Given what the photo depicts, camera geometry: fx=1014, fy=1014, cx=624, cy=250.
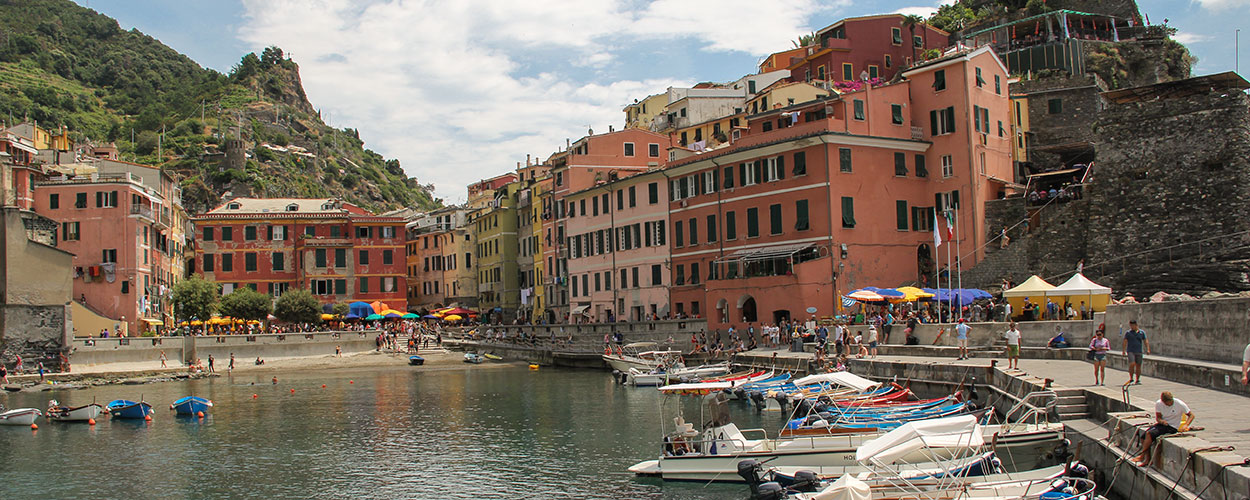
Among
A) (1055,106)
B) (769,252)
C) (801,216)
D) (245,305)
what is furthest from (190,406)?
(1055,106)

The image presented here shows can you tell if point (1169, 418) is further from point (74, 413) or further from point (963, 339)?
point (74, 413)

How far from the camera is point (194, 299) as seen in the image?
69.1 m

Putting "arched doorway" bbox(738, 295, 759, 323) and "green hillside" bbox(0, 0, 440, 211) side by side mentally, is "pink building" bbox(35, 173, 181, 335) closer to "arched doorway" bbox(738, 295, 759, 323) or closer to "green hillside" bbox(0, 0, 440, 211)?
"arched doorway" bbox(738, 295, 759, 323)

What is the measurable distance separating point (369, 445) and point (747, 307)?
26278mm

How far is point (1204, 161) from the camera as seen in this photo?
4184 cm

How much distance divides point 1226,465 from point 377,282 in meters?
77.3

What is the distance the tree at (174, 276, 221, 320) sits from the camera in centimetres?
6888

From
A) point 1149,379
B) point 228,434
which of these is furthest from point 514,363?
point 1149,379

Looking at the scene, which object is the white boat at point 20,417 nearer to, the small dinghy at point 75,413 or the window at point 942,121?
the small dinghy at point 75,413

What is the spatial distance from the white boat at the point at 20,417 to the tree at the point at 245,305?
3558cm

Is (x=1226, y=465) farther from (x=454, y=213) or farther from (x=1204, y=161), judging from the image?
(x=454, y=213)

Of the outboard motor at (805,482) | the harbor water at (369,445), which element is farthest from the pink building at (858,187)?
the outboard motor at (805,482)

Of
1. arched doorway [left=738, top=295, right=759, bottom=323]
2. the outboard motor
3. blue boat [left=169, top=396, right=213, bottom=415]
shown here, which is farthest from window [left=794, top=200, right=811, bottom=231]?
the outboard motor

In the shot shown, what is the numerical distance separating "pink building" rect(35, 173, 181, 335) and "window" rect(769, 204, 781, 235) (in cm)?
4161
